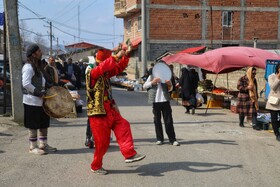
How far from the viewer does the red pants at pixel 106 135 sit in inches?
223

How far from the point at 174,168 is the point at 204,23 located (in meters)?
27.8

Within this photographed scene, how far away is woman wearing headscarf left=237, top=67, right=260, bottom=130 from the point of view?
10289 mm

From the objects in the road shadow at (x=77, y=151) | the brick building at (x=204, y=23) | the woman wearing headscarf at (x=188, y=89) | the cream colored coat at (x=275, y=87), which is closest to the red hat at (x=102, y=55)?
the road shadow at (x=77, y=151)

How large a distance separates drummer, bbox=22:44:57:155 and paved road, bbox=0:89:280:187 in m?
0.33

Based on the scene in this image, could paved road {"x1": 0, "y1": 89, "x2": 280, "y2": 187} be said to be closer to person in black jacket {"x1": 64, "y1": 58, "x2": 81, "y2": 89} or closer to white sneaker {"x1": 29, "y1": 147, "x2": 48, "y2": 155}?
white sneaker {"x1": 29, "y1": 147, "x2": 48, "y2": 155}

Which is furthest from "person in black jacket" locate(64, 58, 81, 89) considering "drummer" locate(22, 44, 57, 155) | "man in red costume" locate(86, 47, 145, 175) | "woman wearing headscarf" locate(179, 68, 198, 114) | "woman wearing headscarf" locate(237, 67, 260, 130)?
"man in red costume" locate(86, 47, 145, 175)

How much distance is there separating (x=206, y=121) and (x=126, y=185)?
6.55 metres

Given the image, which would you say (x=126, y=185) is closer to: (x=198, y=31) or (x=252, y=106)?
(x=252, y=106)

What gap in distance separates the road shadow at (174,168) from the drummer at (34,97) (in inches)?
65.5

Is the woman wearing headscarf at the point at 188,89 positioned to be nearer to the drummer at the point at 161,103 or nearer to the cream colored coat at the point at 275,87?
the cream colored coat at the point at 275,87

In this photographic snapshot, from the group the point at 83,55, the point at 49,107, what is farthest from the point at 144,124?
the point at 83,55

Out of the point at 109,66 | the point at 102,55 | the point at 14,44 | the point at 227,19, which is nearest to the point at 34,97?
the point at 102,55

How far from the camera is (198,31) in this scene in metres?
32.6

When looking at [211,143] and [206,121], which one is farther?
[206,121]
